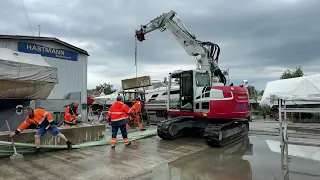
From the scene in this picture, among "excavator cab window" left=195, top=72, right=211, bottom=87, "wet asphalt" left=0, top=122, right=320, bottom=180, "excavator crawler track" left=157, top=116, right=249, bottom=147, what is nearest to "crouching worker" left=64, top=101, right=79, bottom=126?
"wet asphalt" left=0, top=122, right=320, bottom=180

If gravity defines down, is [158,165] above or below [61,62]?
below

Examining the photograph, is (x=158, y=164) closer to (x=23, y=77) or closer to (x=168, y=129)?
(x=168, y=129)

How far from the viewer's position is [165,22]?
13.2 meters

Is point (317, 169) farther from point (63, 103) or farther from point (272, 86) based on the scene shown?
point (272, 86)

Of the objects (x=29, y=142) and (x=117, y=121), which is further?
(x=117, y=121)

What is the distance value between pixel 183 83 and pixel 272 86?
1589cm

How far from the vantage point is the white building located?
1367 centimetres

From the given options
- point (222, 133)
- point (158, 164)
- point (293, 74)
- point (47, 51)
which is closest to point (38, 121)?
point (158, 164)

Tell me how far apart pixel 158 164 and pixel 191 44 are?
24.0 ft

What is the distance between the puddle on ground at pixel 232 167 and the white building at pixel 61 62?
9.01 meters

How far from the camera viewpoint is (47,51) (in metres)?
14.8

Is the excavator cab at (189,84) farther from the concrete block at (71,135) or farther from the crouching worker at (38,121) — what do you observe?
the crouching worker at (38,121)

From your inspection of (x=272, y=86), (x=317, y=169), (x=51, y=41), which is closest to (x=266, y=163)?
(x=317, y=169)

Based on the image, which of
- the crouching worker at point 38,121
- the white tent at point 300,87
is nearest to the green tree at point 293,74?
the white tent at point 300,87
